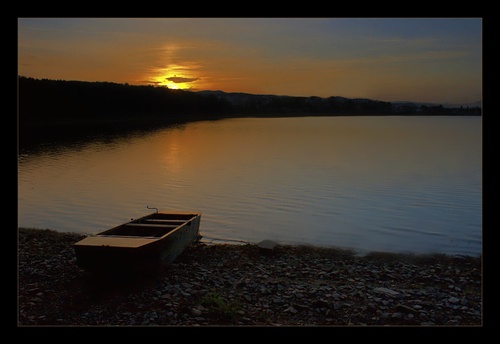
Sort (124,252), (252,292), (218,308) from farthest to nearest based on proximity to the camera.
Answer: (252,292), (124,252), (218,308)

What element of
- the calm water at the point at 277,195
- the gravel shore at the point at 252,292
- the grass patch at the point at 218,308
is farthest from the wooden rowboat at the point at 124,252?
the calm water at the point at 277,195

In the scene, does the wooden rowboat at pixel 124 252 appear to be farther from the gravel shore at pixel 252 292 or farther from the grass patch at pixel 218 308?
the grass patch at pixel 218 308

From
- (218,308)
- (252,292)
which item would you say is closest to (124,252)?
(218,308)

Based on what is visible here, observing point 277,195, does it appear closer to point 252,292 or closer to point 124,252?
point 252,292

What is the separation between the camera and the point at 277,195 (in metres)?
22.3

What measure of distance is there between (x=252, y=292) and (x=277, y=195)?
13857mm

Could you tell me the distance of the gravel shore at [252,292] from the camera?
7.39m

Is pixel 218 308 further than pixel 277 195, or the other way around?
pixel 277 195

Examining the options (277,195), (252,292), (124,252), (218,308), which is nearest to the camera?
(218,308)

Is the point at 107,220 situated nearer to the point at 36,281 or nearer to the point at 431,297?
the point at 36,281

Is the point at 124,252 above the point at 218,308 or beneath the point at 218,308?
above

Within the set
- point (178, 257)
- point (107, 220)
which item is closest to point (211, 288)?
point (178, 257)

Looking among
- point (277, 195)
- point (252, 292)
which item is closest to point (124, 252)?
point (252, 292)

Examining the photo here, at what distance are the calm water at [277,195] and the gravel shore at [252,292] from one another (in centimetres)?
320
